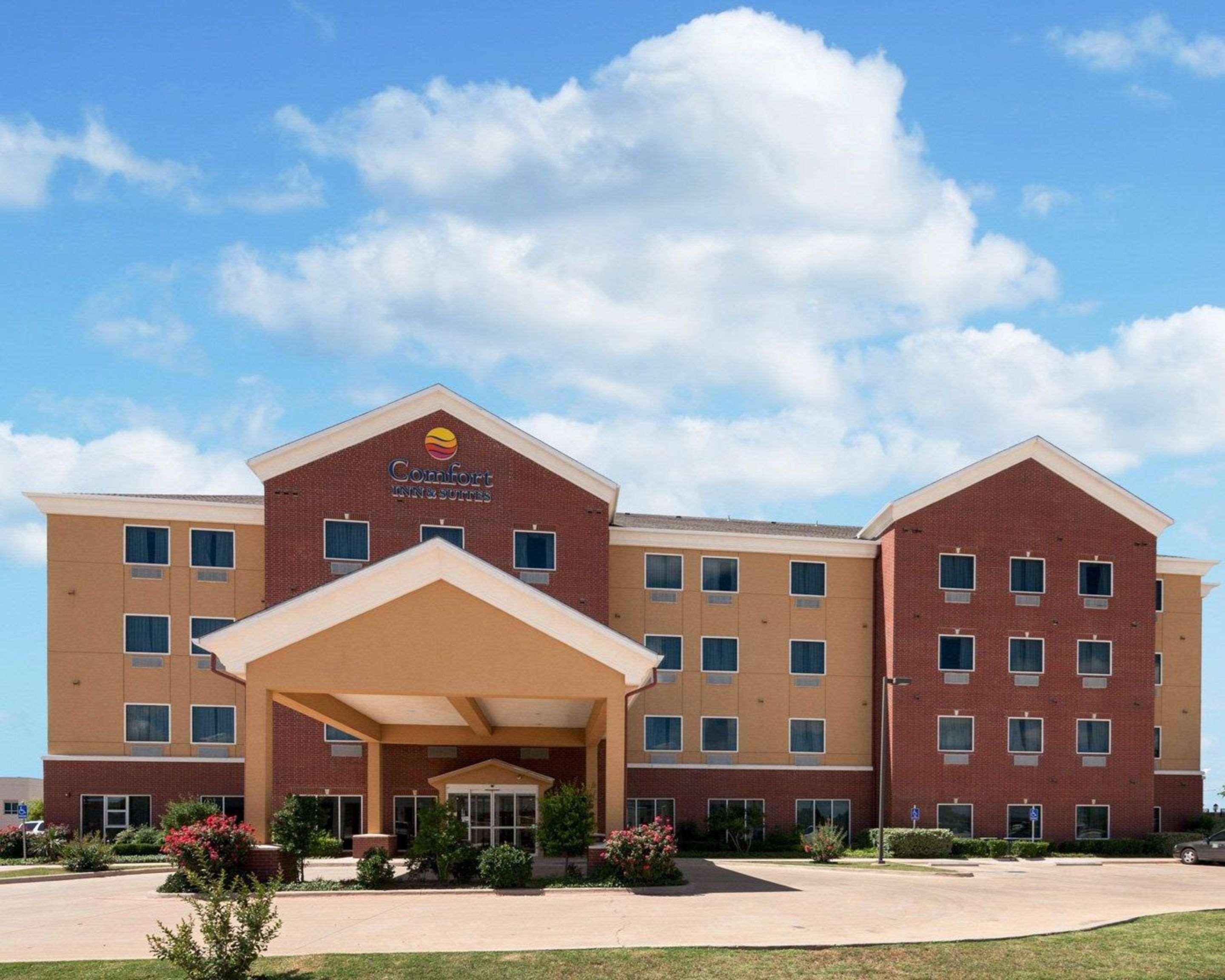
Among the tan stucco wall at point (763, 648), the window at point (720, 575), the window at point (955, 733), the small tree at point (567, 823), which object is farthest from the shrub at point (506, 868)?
the window at point (955, 733)

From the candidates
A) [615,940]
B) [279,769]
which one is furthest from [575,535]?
[615,940]

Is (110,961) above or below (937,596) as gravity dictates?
below

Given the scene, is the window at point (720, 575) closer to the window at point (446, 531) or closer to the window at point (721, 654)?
the window at point (721, 654)

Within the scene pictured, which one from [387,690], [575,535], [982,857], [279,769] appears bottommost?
[982,857]

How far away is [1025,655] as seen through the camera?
1795 inches

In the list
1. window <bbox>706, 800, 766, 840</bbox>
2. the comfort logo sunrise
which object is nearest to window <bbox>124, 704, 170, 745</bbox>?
the comfort logo sunrise

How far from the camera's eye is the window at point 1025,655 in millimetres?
45438

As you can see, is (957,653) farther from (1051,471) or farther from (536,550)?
(536,550)

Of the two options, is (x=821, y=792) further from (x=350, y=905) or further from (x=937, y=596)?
(x=350, y=905)

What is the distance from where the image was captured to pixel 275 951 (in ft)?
54.1

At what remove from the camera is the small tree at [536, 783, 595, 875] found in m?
24.8

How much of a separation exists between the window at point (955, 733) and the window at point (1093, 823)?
509 centimetres

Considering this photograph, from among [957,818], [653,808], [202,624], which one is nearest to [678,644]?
[653,808]

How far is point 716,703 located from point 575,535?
838cm
